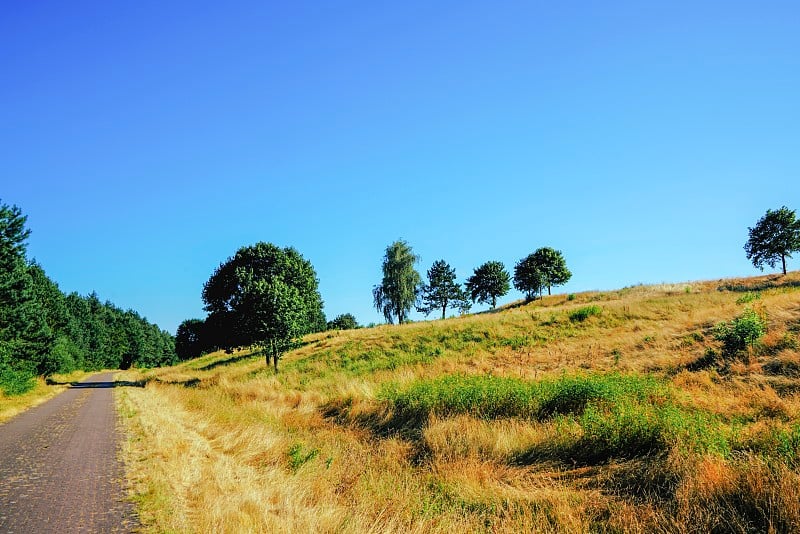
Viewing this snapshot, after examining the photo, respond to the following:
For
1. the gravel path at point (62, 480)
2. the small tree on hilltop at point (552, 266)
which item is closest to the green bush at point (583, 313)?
the gravel path at point (62, 480)

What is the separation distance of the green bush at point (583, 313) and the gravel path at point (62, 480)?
89.6 ft

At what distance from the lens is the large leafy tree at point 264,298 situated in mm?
28781

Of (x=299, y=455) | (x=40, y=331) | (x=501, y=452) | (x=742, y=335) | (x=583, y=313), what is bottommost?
(x=501, y=452)

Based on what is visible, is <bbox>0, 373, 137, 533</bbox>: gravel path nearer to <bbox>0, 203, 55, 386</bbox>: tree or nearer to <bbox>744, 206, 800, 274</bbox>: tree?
<bbox>0, 203, 55, 386</bbox>: tree

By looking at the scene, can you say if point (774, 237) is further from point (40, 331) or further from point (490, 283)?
point (40, 331)

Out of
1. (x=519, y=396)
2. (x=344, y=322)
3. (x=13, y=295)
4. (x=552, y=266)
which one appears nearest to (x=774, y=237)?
(x=552, y=266)

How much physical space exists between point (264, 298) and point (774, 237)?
63351 millimetres

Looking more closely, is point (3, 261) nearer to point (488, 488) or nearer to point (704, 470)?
point (488, 488)

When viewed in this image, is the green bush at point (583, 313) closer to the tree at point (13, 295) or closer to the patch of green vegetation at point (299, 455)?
the patch of green vegetation at point (299, 455)

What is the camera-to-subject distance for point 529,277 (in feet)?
226

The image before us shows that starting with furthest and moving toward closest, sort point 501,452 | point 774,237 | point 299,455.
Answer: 1. point 774,237
2. point 299,455
3. point 501,452

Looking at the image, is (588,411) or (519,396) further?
(519,396)

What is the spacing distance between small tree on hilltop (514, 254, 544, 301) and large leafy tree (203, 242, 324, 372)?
3983 cm

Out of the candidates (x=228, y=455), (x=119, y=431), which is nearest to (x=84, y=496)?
(x=228, y=455)
